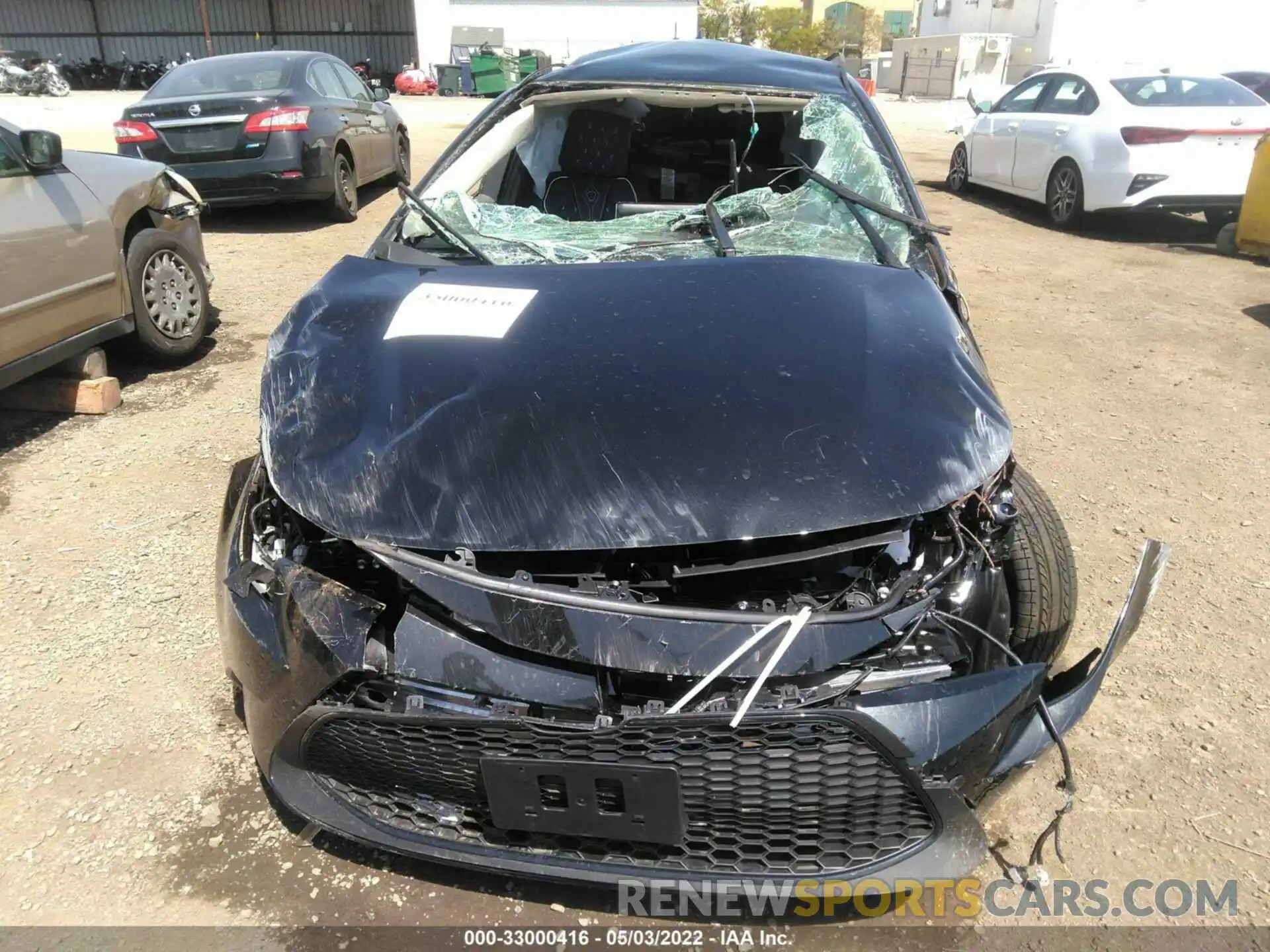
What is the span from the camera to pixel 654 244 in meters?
2.78

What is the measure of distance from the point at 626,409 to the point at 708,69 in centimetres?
215

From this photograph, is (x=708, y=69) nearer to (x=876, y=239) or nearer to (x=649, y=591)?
(x=876, y=239)

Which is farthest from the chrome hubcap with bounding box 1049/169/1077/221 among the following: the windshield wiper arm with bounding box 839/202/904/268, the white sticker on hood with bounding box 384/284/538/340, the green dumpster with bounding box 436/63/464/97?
the green dumpster with bounding box 436/63/464/97

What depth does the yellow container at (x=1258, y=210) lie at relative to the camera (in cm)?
681

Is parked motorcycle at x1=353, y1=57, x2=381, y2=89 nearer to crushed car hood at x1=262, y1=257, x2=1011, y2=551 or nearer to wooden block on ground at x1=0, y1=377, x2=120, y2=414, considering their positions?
wooden block on ground at x1=0, y1=377, x2=120, y2=414

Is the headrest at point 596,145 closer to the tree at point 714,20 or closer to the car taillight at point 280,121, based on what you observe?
the car taillight at point 280,121

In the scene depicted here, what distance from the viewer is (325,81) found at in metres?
8.68

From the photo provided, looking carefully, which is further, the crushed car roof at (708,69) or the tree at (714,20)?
the tree at (714,20)

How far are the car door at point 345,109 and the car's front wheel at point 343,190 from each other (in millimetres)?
164

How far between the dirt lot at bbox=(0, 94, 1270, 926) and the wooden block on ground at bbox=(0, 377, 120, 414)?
0.09m

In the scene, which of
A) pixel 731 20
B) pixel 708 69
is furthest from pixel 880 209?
pixel 731 20

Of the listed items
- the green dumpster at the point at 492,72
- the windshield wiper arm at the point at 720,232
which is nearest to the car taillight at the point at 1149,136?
the windshield wiper arm at the point at 720,232

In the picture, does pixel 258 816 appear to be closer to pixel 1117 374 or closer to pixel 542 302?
pixel 542 302

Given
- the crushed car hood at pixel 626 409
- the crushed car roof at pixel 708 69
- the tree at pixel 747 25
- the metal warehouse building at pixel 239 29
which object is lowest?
the crushed car hood at pixel 626 409
